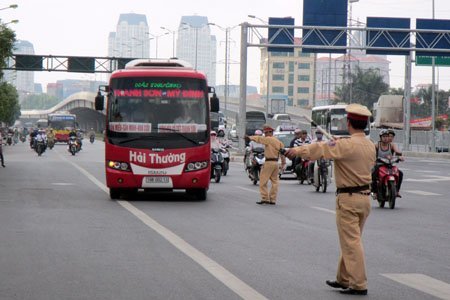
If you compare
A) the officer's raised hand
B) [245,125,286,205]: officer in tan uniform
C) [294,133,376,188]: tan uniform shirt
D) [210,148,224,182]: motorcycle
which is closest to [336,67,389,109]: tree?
[210,148,224,182]: motorcycle

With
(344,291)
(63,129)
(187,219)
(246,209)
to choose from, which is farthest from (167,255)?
(63,129)

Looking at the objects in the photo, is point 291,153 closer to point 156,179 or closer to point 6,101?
point 156,179

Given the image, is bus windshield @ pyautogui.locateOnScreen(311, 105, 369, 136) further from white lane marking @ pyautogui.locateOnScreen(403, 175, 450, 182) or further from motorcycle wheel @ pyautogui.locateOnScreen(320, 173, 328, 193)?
motorcycle wheel @ pyautogui.locateOnScreen(320, 173, 328, 193)

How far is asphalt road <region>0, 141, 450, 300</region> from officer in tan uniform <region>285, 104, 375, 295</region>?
0.27m

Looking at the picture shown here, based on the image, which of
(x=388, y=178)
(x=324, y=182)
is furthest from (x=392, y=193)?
(x=324, y=182)

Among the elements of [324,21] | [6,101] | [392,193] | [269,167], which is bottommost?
[392,193]

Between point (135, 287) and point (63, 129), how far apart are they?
82.5 meters

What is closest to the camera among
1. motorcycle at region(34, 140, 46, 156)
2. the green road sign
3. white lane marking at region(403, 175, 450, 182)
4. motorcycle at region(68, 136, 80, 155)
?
white lane marking at region(403, 175, 450, 182)

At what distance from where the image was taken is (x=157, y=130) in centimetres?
2202

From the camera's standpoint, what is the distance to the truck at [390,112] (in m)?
74.9

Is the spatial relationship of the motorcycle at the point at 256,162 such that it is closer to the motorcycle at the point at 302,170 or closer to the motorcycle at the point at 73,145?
the motorcycle at the point at 302,170

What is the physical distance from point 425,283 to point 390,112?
216 feet

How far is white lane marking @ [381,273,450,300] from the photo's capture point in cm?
984

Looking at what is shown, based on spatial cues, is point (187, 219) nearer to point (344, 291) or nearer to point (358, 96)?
point (344, 291)
